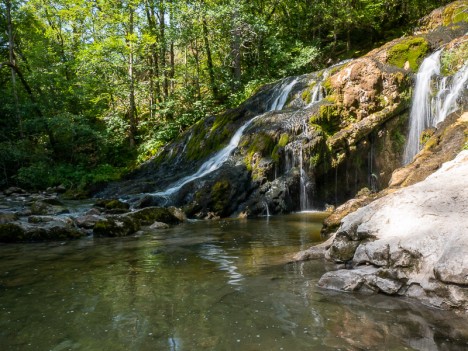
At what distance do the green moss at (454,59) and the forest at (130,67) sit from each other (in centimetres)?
896

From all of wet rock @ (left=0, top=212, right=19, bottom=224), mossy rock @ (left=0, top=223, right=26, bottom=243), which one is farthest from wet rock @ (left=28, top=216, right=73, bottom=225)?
mossy rock @ (left=0, top=223, right=26, bottom=243)

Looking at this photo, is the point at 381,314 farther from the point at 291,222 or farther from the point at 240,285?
the point at 291,222

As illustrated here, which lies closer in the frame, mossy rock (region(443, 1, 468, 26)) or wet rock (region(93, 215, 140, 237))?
wet rock (region(93, 215, 140, 237))

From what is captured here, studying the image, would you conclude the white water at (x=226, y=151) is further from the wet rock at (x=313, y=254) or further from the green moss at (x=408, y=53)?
the wet rock at (x=313, y=254)

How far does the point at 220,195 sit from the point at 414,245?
8895 mm

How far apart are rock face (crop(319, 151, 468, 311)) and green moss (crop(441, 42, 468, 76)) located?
28.6 feet

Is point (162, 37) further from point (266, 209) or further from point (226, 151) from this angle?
point (266, 209)

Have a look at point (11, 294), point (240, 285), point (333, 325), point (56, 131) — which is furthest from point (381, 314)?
point (56, 131)

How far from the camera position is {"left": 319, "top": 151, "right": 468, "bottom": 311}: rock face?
3.94 meters

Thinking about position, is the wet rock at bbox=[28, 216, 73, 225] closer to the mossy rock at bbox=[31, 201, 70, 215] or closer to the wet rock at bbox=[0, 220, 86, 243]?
the wet rock at bbox=[0, 220, 86, 243]

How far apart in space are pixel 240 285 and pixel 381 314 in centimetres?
186

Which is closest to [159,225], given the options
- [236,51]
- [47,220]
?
[47,220]

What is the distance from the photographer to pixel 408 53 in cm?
1387

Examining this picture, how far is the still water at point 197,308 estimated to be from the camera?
11.2 feet
